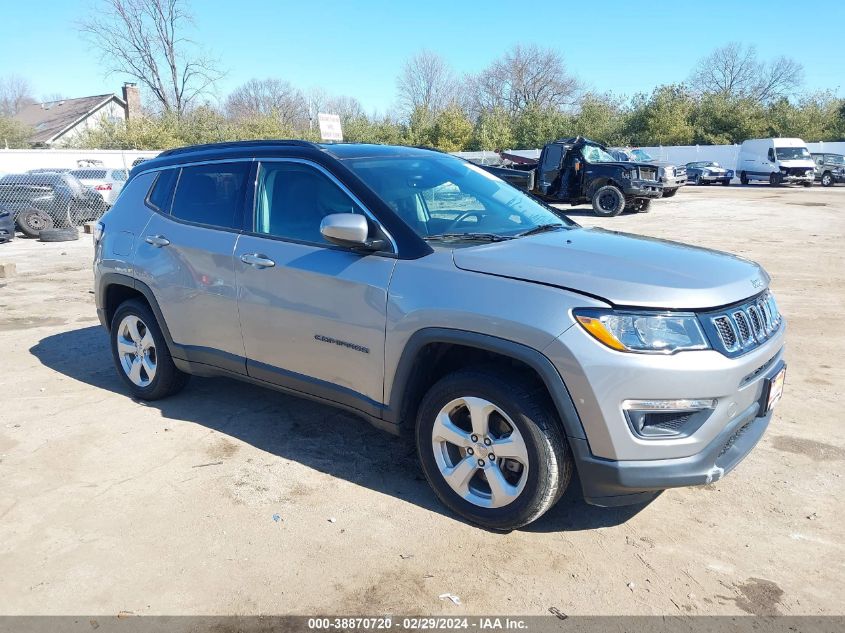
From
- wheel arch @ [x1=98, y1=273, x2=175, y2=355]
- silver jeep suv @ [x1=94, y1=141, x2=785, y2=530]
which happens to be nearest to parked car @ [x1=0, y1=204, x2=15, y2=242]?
wheel arch @ [x1=98, y1=273, x2=175, y2=355]

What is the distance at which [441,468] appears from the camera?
334 centimetres

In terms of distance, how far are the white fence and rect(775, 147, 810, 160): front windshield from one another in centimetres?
2842

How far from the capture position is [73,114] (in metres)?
Answer: 57.8

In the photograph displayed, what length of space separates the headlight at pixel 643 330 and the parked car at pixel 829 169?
35.9 metres

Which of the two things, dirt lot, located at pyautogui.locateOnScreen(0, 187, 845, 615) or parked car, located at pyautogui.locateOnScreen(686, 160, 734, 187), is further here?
parked car, located at pyautogui.locateOnScreen(686, 160, 734, 187)

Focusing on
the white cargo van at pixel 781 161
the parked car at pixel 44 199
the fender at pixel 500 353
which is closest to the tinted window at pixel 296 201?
the fender at pixel 500 353

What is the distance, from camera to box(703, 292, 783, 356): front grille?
2855 mm

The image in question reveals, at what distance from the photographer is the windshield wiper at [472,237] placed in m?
3.55

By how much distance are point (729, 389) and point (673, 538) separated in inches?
33.0

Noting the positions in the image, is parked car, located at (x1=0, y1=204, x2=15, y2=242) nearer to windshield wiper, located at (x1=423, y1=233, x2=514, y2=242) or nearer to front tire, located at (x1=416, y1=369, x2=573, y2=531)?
windshield wiper, located at (x1=423, y1=233, x2=514, y2=242)

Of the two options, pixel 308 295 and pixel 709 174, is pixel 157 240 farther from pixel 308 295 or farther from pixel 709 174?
pixel 709 174

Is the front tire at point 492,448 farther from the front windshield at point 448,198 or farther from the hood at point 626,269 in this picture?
the front windshield at point 448,198

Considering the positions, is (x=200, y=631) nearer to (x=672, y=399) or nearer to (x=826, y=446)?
(x=672, y=399)

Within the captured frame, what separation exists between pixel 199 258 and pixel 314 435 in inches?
52.5
